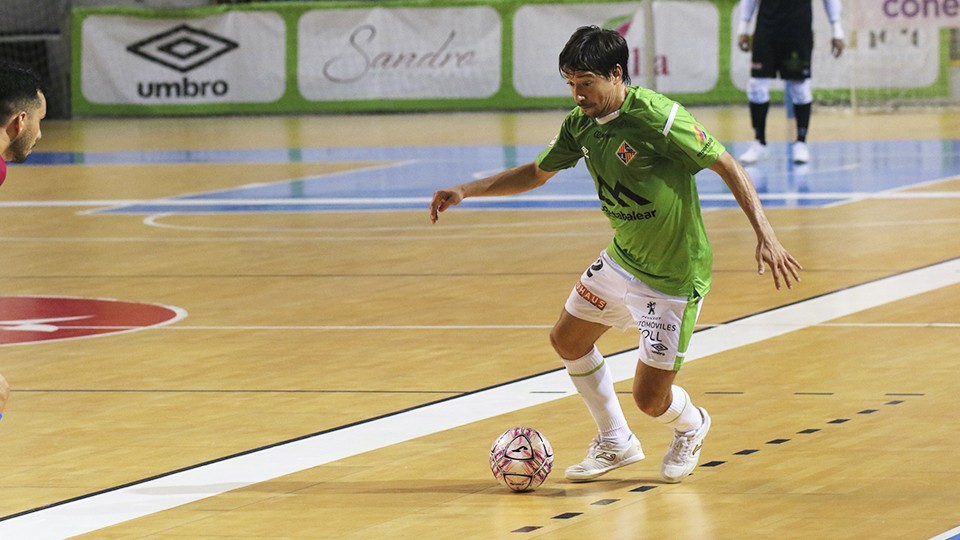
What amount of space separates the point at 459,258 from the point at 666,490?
269 inches

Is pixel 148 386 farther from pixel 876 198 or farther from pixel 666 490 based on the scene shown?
pixel 876 198

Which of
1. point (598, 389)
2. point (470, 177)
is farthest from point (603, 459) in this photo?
point (470, 177)

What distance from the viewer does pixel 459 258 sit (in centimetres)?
1263

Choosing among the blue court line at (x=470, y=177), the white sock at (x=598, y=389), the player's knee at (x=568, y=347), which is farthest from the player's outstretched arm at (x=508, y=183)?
the blue court line at (x=470, y=177)

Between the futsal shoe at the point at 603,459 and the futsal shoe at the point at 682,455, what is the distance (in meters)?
0.18

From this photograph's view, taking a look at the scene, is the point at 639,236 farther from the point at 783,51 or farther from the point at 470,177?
the point at 783,51

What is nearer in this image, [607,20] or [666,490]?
[666,490]

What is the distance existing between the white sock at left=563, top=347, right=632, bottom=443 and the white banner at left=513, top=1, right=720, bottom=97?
20.9 metres

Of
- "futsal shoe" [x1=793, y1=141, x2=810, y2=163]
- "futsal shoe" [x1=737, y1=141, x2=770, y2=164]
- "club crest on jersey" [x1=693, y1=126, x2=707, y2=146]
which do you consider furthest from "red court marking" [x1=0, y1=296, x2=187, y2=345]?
"futsal shoe" [x1=793, y1=141, x2=810, y2=163]

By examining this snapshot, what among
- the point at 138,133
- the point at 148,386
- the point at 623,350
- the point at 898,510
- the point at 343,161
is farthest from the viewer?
the point at 138,133

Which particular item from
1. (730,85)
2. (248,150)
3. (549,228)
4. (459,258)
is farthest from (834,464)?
(730,85)

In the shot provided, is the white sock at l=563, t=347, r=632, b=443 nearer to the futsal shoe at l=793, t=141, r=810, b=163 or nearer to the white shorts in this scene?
Answer: the white shorts

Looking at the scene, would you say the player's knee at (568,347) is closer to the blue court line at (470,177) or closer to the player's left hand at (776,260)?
the player's left hand at (776,260)

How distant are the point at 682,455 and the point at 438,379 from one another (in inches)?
87.2
